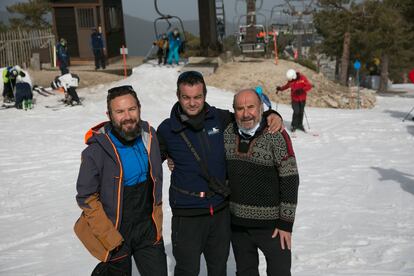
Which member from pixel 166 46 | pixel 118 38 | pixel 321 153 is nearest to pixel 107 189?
pixel 321 153

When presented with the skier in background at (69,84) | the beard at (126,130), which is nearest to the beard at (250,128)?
the beard at (126,130)

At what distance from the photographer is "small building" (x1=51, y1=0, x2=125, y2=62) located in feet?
72.2

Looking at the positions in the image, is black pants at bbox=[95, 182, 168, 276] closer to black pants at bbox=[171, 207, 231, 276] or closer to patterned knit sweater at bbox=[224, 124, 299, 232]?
black pants at bbox=[171, 207, 231, 276]

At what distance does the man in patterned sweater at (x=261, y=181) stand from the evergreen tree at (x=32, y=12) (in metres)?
38.5

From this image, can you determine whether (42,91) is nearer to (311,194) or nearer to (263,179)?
(311,194)

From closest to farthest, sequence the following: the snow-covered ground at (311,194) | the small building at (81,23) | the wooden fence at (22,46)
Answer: the snow-covered ground at (311,194) < the wooden fence at (22,46) < the small building at (81,23)

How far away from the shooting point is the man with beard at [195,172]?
2.97 m

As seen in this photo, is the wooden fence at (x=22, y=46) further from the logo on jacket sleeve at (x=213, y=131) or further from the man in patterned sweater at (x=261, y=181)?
the man in patterned sweater at (x=261, y=181)

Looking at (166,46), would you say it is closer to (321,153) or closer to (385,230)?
(321,153)

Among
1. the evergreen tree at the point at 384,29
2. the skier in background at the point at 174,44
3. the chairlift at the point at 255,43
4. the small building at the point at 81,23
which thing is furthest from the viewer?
the evergreen tree at the point at 384,29

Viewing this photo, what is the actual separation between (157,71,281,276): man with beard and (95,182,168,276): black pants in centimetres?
19

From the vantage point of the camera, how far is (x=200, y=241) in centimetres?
306

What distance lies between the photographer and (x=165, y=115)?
13000mm

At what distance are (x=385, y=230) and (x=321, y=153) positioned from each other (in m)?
4.25
